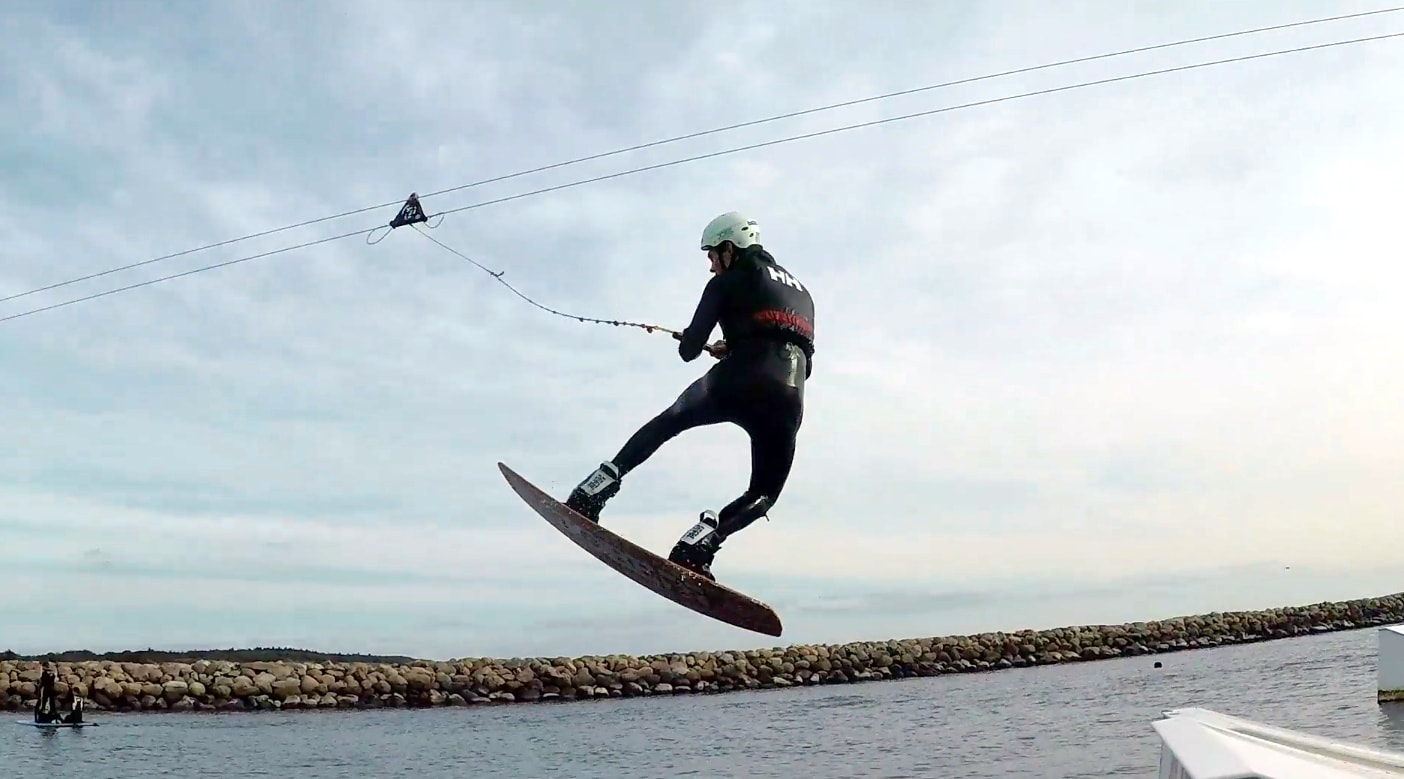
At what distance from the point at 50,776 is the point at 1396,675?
39.2m

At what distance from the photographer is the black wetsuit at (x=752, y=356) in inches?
232

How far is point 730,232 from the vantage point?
6035mm

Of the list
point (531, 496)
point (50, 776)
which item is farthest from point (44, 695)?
point (531, 496)

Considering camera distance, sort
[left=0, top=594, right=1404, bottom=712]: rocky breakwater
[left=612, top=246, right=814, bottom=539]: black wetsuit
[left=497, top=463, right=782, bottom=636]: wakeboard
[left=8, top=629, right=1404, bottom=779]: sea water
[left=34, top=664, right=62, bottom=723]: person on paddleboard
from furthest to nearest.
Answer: [left=0, top=594, right=1404, bottom=712]: rocky breakwater, [left=34, top=664, right=62, bottom=723]: person on paddleboard, [left=8, top=629, right=1404, bottom=779]: sea water, [left=497, top=463, right=782, bottom=636]: wakeboard, [left=612, top=246, right=814, bottom=539]: black wetsuit

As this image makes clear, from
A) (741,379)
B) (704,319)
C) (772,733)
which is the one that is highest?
(704,319)

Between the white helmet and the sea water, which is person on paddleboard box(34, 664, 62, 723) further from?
the white helmet

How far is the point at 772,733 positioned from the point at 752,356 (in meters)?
41.2

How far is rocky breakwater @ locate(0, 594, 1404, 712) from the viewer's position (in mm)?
57969

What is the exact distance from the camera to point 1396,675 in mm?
35406

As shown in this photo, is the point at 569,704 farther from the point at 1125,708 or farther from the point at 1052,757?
the point at 1052,757

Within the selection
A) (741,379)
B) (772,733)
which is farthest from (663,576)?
(772,733)

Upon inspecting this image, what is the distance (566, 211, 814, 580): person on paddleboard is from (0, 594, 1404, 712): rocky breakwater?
182 feet

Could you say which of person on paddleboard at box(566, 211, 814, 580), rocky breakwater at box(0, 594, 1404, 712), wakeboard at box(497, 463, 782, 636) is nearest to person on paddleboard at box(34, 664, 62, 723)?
rocky breakwater at box(0, 594, 1404, 712)

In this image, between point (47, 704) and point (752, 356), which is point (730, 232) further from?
point (47, 704)
